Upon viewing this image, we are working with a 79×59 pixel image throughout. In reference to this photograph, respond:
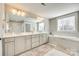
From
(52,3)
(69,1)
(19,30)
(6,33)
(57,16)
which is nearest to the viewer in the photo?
(69,1)

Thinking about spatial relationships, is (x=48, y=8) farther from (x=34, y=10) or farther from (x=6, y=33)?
(x=6, y=33)

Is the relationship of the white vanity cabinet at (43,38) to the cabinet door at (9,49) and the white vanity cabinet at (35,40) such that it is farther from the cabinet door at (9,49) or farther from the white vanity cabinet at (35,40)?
the cabinet door at (9,49)

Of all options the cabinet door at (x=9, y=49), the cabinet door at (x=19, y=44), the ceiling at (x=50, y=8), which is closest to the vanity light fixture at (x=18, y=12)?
the ceiling at (x=50, y=8)

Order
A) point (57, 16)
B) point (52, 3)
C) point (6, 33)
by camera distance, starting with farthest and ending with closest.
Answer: point (57, 16), point (6, 33), point (52, 3)

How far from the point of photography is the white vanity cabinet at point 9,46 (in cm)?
145

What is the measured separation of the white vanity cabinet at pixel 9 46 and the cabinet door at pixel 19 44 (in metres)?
0.11

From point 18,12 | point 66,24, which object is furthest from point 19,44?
point 66,24

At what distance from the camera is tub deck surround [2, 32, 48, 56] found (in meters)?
1.51

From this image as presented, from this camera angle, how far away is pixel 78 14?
4.86ft

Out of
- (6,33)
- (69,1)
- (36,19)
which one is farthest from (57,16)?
(6,33)

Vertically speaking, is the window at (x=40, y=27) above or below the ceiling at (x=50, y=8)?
below

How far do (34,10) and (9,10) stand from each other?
0.61 metres

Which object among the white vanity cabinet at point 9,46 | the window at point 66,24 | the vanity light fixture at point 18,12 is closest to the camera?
the white vanity cabinet at point 9,46

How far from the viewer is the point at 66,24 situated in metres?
1.64
